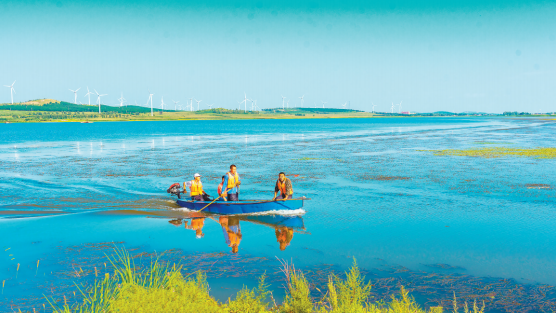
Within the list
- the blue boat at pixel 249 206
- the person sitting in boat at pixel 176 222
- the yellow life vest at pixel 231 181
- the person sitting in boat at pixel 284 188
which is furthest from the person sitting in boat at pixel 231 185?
the person sitting in boat at pixel 176 222

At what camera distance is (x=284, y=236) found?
17750 millimetres

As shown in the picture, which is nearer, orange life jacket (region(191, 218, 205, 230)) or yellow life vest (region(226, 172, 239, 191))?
orange life jacket (region(191, 218, 205, 230))

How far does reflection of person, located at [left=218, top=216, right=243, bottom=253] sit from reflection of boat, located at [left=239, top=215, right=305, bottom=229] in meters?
0.70

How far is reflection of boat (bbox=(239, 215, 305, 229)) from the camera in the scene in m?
19.6

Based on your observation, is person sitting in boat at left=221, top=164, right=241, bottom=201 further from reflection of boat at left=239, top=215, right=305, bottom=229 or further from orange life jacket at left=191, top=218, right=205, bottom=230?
orange life jacket at left=191, top=218, right=205, bottom=230

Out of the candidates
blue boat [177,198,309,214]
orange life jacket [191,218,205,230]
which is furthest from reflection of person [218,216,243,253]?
orange life jacket [191,218,205,230]

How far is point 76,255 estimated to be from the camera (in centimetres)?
1498

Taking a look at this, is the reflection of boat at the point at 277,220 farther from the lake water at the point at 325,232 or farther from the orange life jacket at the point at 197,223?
the orange life jacket at the point at 197,223

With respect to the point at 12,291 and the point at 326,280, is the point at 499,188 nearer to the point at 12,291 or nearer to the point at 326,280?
the point at 326,280

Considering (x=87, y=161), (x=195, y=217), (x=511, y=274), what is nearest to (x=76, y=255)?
(x=195, y=217)

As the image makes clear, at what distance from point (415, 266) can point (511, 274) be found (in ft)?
9.31

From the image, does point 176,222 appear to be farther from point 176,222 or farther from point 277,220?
point 277,220

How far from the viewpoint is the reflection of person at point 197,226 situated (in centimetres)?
1825

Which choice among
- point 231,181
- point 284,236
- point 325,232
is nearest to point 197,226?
point 231,181
